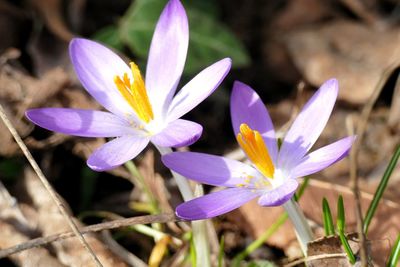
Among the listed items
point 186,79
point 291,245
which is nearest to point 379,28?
point 186,79

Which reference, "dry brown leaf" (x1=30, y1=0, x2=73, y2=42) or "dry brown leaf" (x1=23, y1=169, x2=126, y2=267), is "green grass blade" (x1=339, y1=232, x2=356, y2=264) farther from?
"dry brown leaf" (x1=30, y1=0, x2=73, y2=42)

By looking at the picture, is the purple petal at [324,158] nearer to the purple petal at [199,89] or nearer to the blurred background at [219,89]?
the purple petal at [199,89]

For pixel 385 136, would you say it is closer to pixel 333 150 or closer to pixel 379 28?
pixel 379 28

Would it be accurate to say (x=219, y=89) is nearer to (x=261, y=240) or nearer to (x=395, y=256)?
(x=261, y=240)

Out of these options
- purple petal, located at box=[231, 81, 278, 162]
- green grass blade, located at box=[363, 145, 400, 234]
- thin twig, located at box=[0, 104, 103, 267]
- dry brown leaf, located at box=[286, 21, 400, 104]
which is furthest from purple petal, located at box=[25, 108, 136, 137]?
dry brown leaf, located at box=[286, 21, 400, 104]

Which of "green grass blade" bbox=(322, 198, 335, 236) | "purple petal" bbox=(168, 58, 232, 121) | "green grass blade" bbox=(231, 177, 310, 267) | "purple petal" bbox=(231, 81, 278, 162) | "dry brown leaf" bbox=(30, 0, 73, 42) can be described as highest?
"purple petal" bbox=(168, 58, 232, 121)

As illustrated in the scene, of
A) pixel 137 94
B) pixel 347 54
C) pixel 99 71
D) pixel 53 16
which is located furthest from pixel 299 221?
pixel 53 16

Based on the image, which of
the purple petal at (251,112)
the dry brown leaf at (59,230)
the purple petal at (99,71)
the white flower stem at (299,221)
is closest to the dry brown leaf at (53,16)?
the dry brown leaf at (59,230)
